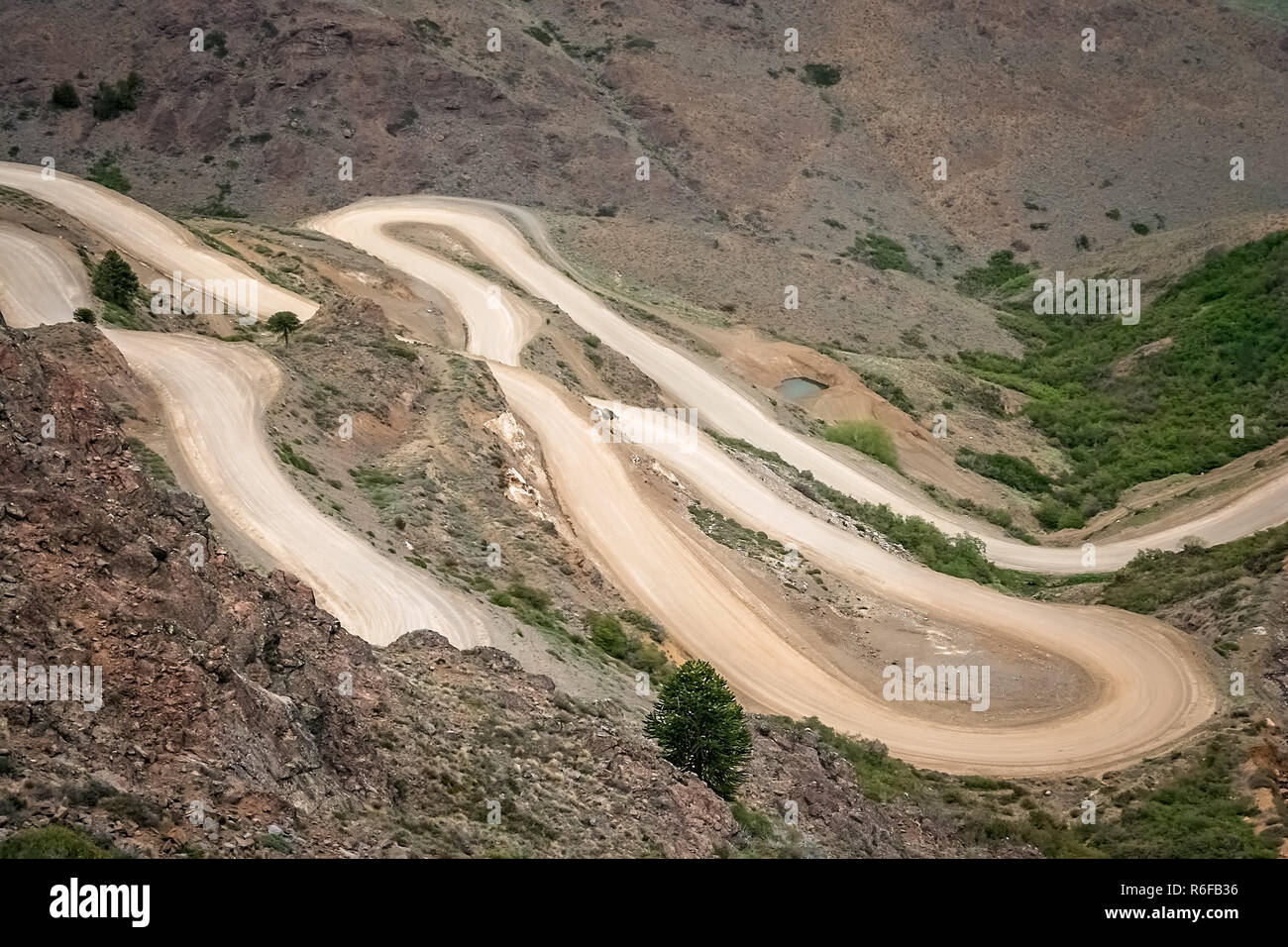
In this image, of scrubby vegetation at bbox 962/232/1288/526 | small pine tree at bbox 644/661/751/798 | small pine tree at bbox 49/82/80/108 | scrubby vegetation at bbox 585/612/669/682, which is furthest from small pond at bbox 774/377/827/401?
small pine tree at bbox 49/82/80/108

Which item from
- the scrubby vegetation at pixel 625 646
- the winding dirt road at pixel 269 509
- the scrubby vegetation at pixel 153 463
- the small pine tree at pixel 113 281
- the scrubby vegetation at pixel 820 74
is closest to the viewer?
the winding dirt road at pixel 269 509

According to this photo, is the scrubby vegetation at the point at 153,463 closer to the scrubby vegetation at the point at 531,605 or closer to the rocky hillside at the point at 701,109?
the scrubby vegetation at the point at 531,605

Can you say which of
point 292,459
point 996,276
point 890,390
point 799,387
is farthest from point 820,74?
point 292,459

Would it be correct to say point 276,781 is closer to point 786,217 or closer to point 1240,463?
point 1240,463

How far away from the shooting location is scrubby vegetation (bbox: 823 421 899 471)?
62938mm

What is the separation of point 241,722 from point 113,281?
32.7 metres

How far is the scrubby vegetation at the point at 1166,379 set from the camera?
209ft

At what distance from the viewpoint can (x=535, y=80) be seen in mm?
98375

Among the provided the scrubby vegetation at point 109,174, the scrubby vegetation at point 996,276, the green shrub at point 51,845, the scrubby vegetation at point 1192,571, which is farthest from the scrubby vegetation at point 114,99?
the green shrub at point 51,845

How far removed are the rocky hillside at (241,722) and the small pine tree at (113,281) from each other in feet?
Answer: 83.9

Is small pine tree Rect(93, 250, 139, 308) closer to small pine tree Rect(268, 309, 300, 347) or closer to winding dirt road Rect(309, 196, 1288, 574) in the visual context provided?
small pine tree Rect(268, 309, 300, 347)

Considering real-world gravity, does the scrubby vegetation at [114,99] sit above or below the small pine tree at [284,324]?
above

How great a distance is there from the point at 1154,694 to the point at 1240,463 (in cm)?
2484

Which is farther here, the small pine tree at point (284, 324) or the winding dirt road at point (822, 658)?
the small pine tree at point (284, 324)
